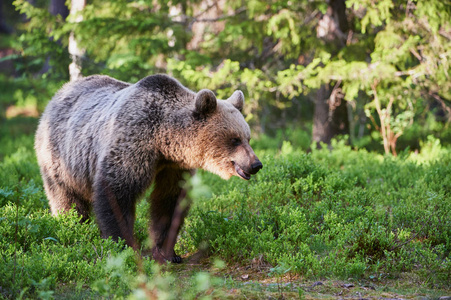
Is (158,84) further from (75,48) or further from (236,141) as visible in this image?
(75,48)

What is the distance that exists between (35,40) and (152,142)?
6499 mm

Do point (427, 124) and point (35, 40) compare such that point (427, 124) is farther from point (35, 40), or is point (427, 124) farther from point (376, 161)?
point (35, 40)

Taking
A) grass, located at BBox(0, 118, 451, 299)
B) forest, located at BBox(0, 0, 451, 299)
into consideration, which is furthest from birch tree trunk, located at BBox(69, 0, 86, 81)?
grass, located at BBox(0, 118, 451, 299)

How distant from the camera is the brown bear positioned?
4.67 metres

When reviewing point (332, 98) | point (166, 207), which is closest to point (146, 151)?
point (166, 207)

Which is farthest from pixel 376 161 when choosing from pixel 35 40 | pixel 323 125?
pixel 35 40

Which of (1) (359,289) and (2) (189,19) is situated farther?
(2) (189,19)

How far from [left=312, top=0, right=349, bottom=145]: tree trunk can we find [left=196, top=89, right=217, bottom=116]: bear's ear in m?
5.88

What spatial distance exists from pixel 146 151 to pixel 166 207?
0.88m

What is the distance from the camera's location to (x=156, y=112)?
493cm

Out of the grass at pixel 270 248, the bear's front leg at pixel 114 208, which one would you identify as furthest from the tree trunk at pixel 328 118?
the bear's front leg at pixel 114 208

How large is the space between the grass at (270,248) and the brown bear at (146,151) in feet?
1.09

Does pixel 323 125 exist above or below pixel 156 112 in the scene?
below

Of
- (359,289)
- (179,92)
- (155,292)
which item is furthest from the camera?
(179,92)
